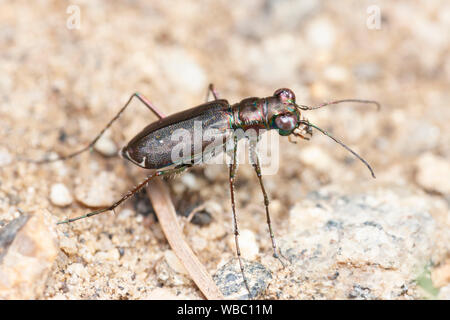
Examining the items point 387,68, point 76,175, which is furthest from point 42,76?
point 387,68

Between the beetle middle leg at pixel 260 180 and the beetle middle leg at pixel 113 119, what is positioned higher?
the beetle middle leg at pixel 113 119

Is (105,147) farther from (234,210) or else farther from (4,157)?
(234,210)

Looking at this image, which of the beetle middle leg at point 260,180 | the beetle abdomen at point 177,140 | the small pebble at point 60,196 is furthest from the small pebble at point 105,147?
the beetle middle leg at point 260,180

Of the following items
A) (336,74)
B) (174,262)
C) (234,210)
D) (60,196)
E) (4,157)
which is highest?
(336,74)

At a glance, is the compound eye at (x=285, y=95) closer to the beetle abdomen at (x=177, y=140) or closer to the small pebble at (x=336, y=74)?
the beetle abdomen at (x=177, y=140)

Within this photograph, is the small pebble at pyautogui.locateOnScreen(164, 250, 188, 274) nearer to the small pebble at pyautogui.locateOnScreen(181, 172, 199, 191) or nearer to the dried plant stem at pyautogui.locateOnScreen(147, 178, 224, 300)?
the dried plant stem at pyautogui.locateOnScreen(147, 178, 224, 300)

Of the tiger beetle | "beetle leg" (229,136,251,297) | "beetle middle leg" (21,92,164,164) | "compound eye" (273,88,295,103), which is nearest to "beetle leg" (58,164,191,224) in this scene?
the tiger beetle

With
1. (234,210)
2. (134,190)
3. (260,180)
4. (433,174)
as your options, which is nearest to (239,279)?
(234,210)
